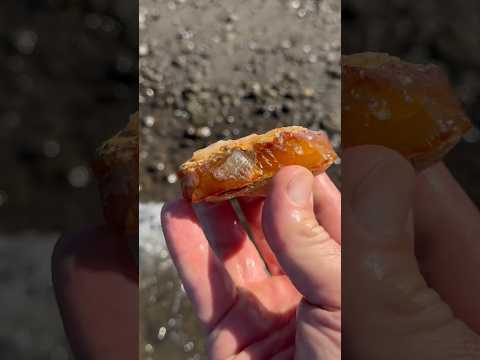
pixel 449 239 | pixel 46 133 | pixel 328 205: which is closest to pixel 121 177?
pixel 46 133

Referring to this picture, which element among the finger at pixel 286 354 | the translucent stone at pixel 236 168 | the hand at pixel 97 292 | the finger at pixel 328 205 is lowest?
the finger at pixel 286 354

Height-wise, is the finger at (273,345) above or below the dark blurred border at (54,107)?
below

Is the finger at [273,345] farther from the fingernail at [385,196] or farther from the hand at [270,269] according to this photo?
the fingernail at [385,196]

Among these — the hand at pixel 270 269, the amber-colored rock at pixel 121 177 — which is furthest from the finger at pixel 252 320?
the amber-colored rock at pixel 121 177

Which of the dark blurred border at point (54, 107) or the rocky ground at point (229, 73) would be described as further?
the rocky ground at point (229, 73)

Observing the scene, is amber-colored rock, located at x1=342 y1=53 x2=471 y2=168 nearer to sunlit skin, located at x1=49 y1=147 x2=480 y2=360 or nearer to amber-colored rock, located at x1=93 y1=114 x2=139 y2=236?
sunlit skin, located at x1=49 y1=147 x2=480 y2=360

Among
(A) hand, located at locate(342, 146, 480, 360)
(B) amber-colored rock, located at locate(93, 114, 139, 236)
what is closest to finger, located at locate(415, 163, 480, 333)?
(A) hand, located at locate(342, 146, 480, 360)

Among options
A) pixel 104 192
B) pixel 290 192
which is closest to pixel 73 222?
pixel 104 192
